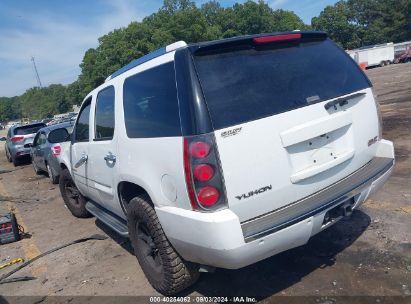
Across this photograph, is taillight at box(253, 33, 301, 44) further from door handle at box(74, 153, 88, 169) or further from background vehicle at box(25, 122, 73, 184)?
background vehicle at box(25, 122, 73, 184)

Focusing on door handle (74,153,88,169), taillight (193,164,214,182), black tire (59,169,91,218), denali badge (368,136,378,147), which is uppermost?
taillight (193,164,214,182)

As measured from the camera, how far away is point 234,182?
8.93 ft

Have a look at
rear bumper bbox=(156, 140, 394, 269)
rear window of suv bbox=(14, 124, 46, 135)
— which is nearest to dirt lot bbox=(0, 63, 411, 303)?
rear bumper bbox=(156, 140, 394, 269)

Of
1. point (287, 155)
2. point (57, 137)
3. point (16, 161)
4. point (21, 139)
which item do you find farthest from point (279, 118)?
point (16, 161)

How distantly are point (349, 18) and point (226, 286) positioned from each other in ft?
329

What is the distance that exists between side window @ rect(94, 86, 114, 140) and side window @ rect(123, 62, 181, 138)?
37 centimetres

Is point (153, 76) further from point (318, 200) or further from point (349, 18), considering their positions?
point (349, 18)

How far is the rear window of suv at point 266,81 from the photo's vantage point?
2803 millimetres

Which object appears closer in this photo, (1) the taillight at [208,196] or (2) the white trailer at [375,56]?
(1) the taillight at [208,196]

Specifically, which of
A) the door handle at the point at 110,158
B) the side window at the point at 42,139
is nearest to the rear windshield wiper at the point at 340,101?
the door handle at the point at 110,158

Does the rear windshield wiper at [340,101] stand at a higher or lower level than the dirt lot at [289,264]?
higher

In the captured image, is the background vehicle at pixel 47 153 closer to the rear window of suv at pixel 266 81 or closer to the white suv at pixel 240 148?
the white suv at pixel 240 148

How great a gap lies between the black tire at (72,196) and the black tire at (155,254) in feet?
8.96

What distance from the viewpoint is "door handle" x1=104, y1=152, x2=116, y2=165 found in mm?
3852
